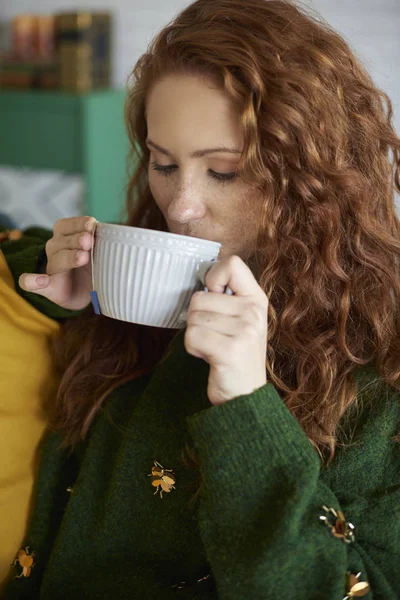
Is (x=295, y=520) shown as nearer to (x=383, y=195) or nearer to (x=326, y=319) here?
(x=326, y=319)

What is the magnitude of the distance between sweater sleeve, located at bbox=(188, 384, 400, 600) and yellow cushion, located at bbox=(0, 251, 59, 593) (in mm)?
350

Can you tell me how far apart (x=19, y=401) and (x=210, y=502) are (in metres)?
0.39

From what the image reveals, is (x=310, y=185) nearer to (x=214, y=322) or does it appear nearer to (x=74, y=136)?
(x=214, y=322)

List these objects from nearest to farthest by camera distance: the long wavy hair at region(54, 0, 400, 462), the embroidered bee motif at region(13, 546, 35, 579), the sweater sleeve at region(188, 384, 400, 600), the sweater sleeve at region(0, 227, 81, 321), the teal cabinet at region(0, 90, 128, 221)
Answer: the sweater sleeve at region(188, 384, 400, 600) < the long wavy hair at region(54, 0, 400, 462) < the embroidered bee motif at region(13, 546, 35, 579) < the sweater sleeve at region(0, 227, 81, 321) < the teal cabinet at region(0, 90, 128, 221)

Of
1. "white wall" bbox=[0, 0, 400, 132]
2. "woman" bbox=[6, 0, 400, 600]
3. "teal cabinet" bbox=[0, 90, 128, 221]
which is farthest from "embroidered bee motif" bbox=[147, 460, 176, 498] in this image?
"teal cabinet" bbox=[0, 90, 128, 221]

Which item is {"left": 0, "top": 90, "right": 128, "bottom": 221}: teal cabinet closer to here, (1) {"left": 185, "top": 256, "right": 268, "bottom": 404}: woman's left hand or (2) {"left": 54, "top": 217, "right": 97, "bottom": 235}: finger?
(2) {"left": 54, "top": 217, "right": 97, "bottom": 235}: finger

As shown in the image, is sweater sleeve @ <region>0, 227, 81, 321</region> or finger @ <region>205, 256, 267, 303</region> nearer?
finger @ <region>205, 256, 267, 303</region>

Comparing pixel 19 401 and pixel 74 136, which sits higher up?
pixel 19 401

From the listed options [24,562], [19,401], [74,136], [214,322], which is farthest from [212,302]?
[74,136]

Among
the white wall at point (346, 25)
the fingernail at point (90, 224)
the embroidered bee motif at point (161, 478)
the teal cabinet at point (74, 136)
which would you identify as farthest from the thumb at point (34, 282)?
the teal cabinet at point (74, 136)

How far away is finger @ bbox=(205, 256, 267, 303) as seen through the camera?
2.68 ft

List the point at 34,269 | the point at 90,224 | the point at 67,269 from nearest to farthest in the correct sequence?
1. the point at 90,224
2. the point at 67,269
3. the point at 34,269

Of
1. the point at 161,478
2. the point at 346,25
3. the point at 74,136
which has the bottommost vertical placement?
the point at 74,136

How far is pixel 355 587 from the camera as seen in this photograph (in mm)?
836
